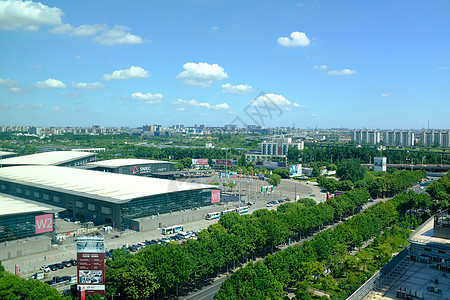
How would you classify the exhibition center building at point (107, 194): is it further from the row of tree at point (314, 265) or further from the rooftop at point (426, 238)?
the rooftop at point (426, 238)

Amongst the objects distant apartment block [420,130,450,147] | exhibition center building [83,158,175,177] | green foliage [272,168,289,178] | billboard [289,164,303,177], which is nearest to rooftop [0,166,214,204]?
exhibition center building [83,158,175,177]

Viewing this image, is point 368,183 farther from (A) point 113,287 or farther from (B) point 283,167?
(A) point 113,287

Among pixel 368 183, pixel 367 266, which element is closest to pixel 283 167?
pixel 368 183

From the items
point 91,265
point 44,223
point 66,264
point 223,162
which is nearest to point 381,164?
point 223,162

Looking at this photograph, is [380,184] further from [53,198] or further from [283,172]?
[53,198]

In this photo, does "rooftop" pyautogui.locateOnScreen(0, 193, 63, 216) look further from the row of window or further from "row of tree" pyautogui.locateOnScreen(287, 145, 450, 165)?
"row of tree" pyautogui.locateOnScreen(287, 145, 450, 165)
